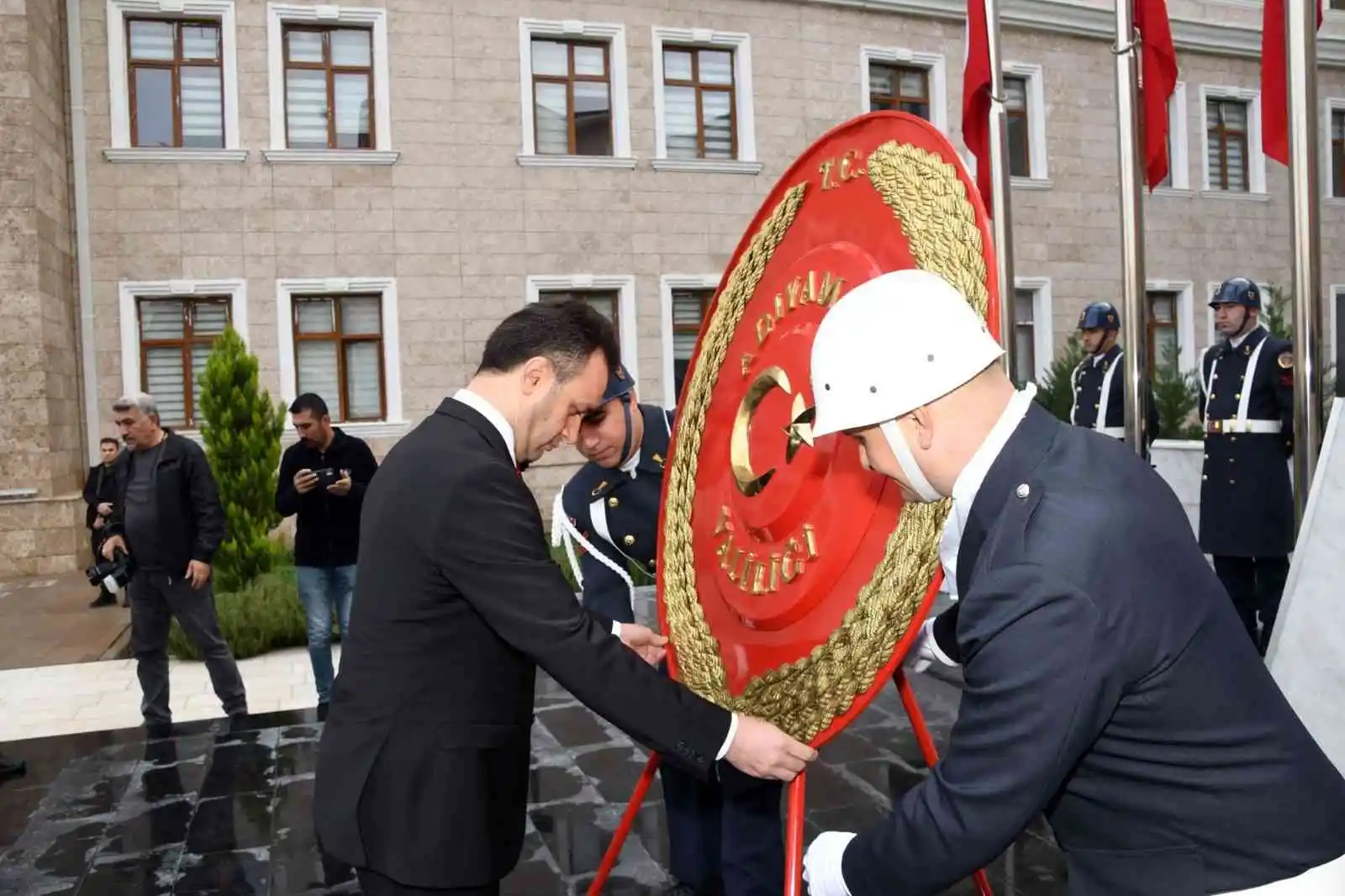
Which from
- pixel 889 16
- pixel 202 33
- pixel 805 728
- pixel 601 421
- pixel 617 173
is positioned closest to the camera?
pixel 805 728

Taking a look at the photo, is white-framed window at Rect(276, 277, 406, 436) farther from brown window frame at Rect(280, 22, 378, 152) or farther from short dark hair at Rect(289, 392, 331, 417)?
short dark hair at Rect(289, 392, 331, 417)

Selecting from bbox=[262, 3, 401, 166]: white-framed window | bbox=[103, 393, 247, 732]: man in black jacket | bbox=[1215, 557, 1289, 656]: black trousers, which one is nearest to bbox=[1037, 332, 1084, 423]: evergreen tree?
bbox=[1215, 557, 1289, 656]: black trousers

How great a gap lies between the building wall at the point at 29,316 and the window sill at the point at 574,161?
18.6ft

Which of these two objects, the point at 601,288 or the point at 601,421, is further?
the point at 601,288

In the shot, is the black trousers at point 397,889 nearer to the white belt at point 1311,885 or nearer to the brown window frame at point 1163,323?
the white belt at point 1311,885

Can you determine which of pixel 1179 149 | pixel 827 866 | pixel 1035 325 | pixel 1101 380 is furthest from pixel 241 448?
pixel 1179 149

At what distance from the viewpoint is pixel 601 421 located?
3092mm

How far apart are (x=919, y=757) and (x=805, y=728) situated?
2.79 meters

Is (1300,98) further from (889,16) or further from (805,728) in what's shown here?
(889,16)

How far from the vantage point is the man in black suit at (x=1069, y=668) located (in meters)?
1.30

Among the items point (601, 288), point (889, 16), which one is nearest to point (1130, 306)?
point (601, 288)

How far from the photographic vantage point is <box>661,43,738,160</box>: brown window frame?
15.2 metres

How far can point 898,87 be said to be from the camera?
1639cm

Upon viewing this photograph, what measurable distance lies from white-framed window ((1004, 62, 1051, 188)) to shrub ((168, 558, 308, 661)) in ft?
42.8
